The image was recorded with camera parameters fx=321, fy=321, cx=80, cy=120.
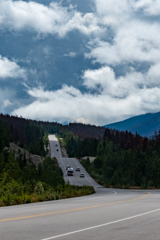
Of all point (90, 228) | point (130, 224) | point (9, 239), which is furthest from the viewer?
point (130, 224)

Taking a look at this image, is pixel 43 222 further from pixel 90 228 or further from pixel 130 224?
pixel 130 224

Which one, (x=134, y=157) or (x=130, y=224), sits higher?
(x=134, y=157)

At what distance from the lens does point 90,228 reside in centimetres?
876

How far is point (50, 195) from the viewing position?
952 inches

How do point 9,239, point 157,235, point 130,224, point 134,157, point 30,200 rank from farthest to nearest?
point 134,157 → point 30,200 → point 130,224 → point 157,235 → point 9,239

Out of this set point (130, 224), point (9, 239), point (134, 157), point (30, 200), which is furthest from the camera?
point (134, 157)

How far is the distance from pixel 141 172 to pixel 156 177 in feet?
21.0

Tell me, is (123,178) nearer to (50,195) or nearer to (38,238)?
(50,195)

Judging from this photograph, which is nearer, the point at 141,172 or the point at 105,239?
the point at 105,239

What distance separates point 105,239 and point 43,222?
10.4ft

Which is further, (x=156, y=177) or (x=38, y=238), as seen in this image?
(x=156, y=177)

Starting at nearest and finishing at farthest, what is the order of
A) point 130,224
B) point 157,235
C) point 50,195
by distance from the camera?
point 157,235, point 130,224, point 50,195

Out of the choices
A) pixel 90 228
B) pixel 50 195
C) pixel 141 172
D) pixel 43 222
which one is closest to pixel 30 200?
pixel 50 195

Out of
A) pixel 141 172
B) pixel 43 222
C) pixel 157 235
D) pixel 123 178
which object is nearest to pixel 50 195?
pixel 43 222
